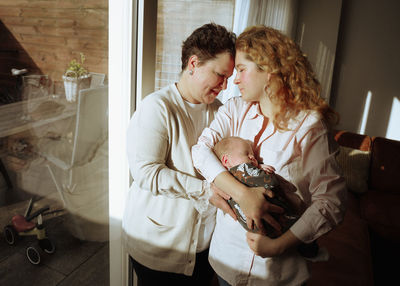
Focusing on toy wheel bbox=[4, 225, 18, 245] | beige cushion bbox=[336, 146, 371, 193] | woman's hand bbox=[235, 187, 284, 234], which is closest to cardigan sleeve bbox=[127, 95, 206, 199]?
woman's hand bbox=[235, 187, 284, 234]

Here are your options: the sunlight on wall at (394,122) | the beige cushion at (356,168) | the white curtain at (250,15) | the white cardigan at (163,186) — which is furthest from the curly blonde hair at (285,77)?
the sunlight on wall at (394,122)

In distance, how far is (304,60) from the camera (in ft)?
3.67

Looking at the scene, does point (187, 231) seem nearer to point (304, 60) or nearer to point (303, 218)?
point (303, 218)

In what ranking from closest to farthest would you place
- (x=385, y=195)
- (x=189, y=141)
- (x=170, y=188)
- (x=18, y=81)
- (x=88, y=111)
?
(x=18, y=81) < (x=170, y=188) < (x=189, y=141) < (x=88, y=111) < (x=385, y=195)

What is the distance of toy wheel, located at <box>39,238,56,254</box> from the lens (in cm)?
120

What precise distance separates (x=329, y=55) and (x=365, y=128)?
4.50 ft

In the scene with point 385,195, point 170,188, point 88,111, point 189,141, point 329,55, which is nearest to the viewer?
point 170,188

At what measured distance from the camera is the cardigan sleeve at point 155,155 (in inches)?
43.5

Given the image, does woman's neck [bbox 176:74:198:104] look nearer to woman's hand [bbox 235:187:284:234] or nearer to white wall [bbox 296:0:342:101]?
woman's hand [bbox 235:187:284:234]

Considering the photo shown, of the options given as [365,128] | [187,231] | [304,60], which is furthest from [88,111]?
[365,128]

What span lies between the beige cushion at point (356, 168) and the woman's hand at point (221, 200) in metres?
2.86

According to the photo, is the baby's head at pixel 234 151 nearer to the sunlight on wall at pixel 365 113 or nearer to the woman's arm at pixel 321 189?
the woman's arm at pixel 321 189

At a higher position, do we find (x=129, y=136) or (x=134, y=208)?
(x=129, y=136)

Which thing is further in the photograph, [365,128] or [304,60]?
[365,128]
